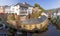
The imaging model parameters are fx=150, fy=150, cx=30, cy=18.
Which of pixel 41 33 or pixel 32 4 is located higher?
pixel 32 4

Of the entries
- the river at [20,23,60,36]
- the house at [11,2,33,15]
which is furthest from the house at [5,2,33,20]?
the river at [20,23,60,36]

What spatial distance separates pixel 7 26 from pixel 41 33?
0.50 m

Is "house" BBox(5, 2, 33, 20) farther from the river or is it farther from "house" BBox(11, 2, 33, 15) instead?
the river

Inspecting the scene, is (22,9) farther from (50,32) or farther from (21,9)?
(50,32)

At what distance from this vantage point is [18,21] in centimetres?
219

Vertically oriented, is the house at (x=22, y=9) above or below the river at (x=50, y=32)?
above

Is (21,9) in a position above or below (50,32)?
above

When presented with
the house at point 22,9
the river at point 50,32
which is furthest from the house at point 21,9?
the river at point 50,32

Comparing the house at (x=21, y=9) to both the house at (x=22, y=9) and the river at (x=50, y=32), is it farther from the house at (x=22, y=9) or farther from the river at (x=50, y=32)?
the river at (x=50, y=32)

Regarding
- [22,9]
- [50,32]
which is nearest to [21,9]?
[22,9]

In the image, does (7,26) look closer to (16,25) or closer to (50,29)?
(16,25)

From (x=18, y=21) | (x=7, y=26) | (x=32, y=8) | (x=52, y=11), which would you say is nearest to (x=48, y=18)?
(x=52, y=11)

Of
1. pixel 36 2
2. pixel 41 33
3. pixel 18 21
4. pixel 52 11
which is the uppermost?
pixel 36 2

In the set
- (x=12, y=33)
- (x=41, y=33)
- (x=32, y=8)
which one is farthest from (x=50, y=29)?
(x=12, y=33)
